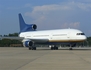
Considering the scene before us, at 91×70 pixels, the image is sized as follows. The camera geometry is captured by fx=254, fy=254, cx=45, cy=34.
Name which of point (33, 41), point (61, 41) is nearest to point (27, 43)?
point (33, 41)

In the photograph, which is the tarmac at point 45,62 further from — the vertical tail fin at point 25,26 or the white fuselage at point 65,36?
the vertical tail fin at point 25,26

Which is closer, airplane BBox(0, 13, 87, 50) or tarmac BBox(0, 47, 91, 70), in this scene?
tarmac BBox(0, 47, 91, 70)

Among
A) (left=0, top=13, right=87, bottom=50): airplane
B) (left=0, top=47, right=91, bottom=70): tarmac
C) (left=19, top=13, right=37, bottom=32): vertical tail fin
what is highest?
(left=19, top=13, right=37, bottom=32): vertical tail fin

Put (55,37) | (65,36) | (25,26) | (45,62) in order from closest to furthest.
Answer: (45,62)
(65,36)
(55,37)
(25,26)

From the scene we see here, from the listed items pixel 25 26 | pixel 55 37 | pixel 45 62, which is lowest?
pixel 45 62

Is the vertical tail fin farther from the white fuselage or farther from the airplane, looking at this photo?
the white fuselage

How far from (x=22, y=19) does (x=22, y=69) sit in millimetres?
52890

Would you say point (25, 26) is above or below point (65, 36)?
above

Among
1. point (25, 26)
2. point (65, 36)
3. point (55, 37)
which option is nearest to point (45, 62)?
point (65, 36)

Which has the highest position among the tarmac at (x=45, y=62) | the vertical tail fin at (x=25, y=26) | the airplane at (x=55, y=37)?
the vertical tail fin at (x=25, y=26)

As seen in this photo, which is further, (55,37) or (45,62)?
(55,37)

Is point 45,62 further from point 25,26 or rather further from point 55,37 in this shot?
point 25,26

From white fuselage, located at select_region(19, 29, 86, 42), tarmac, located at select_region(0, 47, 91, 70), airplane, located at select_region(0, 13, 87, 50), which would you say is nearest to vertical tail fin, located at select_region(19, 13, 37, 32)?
airplane, located at select_region(0, 13, 87, 50)

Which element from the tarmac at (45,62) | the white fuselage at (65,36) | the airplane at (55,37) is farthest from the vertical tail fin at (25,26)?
the tarmac at (45,62)
